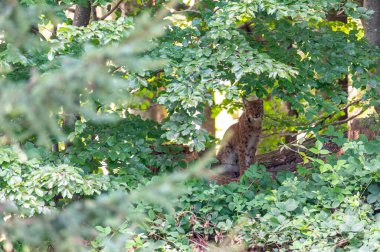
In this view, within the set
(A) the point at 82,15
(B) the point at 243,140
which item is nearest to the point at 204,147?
(B) the point at 243,140

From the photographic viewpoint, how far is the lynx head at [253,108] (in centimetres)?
859

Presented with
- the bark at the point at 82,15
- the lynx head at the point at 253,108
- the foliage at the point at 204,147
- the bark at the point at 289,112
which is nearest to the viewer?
the foliage at the point at 204,147

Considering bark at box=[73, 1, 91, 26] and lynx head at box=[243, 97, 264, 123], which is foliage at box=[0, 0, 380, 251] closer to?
lynx head at box=[243, 97, 264, 123]

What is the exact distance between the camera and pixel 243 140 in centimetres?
892

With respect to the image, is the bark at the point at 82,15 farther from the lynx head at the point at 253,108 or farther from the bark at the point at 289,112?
the bark at the point at 289,112

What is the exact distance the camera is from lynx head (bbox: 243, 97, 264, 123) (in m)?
8.59

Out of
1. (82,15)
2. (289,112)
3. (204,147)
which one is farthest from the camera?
(289,112)

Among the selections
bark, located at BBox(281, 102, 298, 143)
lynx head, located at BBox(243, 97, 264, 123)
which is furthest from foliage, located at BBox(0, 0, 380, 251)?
bark, located at BBox(281, 102, 298, 143)

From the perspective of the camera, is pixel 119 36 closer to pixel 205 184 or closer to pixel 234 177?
pixel 205 184

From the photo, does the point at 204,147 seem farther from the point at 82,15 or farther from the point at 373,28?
the point at 373,28

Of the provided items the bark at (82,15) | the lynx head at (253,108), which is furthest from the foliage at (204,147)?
the bark at (82,15)

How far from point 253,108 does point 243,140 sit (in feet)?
1.73

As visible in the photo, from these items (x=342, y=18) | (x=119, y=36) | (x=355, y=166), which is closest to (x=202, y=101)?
(x=119, y=36)

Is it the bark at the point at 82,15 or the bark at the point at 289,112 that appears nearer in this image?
the bark at the point at 82,15
